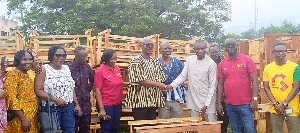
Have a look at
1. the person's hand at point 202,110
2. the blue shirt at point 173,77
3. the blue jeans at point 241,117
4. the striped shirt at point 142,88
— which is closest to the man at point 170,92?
the blue shirt at point 173,77

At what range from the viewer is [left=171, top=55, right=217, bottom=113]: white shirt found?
4.67 meters

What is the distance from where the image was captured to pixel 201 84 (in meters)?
4.69

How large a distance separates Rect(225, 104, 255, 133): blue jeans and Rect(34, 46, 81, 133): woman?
8.56ft

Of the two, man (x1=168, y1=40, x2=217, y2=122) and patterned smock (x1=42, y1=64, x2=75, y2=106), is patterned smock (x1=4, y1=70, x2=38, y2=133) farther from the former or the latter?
man (x1=168, y1=40, x2=217, y2=122)

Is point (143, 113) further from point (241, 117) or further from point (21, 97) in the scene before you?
Answer: point (21, 97)

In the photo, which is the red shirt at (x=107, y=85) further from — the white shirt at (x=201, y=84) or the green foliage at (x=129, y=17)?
the green foliage at (x=129, y=17)

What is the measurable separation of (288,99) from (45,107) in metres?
3.70

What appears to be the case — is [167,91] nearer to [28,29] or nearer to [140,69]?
[140,69]

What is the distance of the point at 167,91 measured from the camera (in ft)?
15.4

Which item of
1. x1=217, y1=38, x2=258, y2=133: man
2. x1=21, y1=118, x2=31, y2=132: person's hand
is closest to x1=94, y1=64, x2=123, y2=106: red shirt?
x1=21, y1=118, x2=31, y2=132: person's hand

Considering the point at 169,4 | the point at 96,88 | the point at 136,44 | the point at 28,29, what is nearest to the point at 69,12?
the point at 28,29

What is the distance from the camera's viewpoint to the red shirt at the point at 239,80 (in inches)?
184

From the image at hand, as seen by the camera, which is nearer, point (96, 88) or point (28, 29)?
point (96, 88)

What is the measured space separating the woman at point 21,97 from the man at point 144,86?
1430 mm
